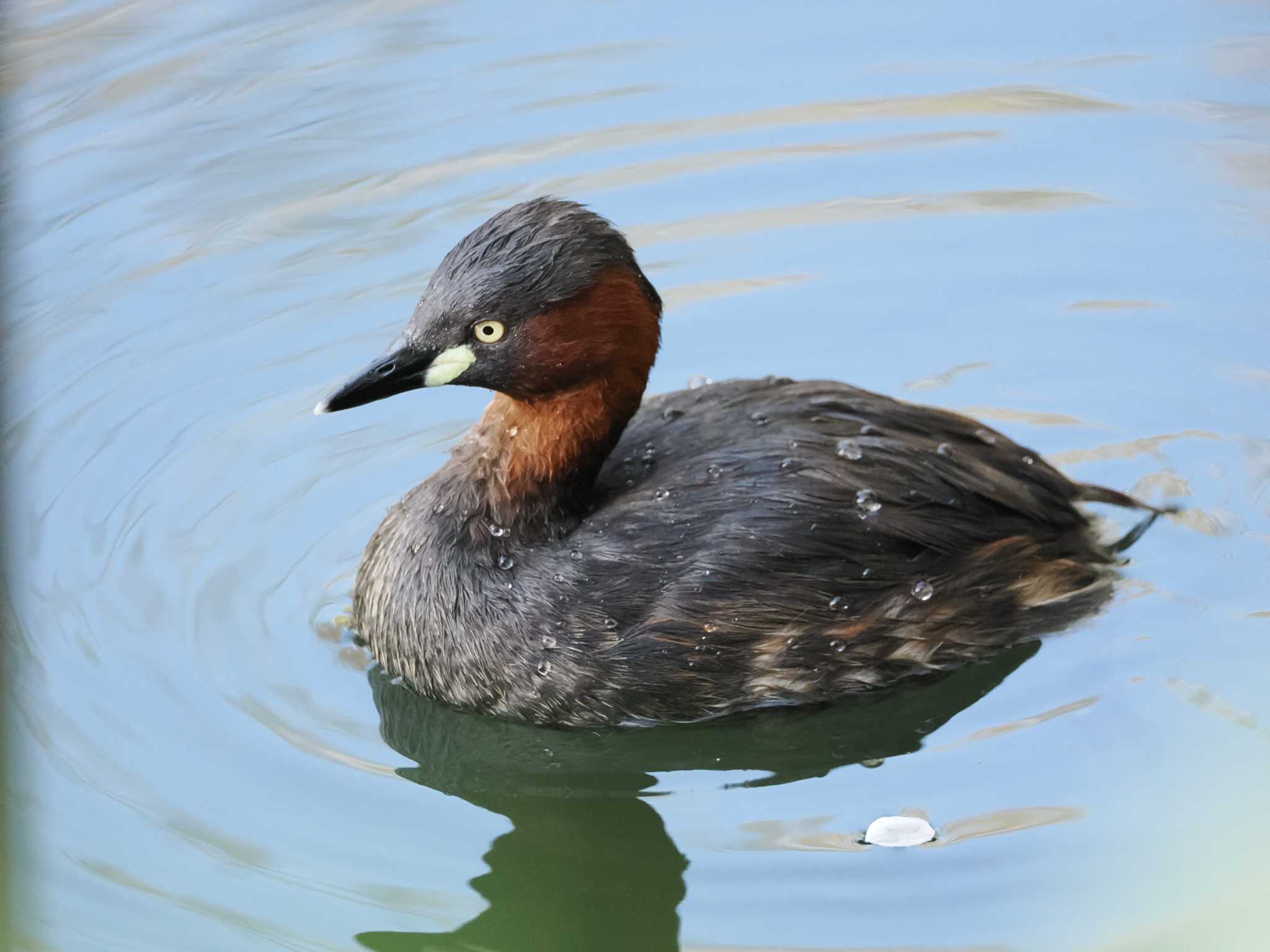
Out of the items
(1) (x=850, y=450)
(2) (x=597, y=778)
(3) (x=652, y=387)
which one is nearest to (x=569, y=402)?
(1) (x=850, y=450)

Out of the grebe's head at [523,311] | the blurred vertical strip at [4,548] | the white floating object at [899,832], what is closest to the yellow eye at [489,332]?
the grebe's head at [523,311]

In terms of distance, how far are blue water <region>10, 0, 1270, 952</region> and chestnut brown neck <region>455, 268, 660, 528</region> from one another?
661 mm

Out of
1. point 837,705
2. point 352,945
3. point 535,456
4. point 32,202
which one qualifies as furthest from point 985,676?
point 32,202

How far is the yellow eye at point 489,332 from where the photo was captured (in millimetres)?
4633

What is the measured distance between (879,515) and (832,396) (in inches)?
16.3

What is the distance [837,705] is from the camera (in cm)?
479

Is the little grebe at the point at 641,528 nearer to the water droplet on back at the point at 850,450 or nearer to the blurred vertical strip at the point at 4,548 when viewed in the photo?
the water droplet on back at the point at 850,450

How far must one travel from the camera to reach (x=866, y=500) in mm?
4734

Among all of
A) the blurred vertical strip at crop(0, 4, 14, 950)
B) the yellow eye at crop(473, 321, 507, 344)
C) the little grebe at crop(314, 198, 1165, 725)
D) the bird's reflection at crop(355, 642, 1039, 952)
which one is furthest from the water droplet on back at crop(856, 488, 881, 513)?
the blurred vertical strip at crop(0, 4, 14, 950)

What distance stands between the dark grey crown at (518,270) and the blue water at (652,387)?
3.76 feet

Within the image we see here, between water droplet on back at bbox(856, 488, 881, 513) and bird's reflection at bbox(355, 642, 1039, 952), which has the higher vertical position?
water droplet on back at bbox(856, 488, 881, 513)

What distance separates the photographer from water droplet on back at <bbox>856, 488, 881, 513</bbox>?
4730 mm

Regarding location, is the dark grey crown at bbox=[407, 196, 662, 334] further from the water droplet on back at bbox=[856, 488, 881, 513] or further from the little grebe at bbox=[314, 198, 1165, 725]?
the water droplet on back at bbox=[856, 488, 881, 513]

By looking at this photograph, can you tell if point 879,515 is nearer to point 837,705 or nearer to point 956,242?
point 837,705
